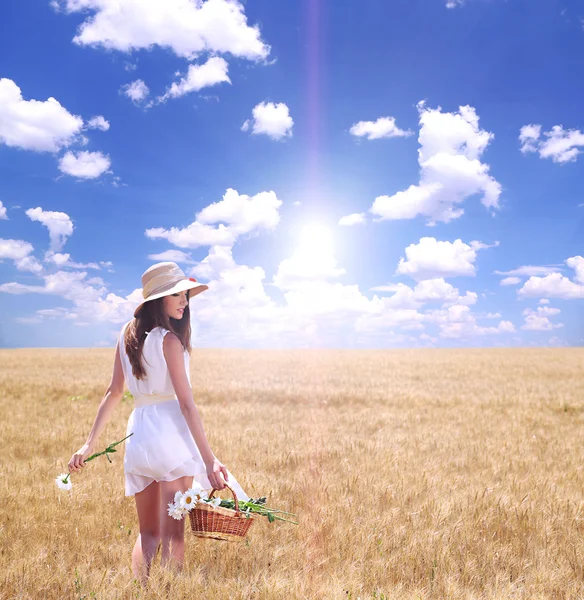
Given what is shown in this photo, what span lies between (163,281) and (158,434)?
100 centimetres

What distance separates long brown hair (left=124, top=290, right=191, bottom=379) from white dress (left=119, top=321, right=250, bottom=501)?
1.6 inches

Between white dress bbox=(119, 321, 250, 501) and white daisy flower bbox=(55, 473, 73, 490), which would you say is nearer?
white dress bbox=(119, 321, 250, 501)

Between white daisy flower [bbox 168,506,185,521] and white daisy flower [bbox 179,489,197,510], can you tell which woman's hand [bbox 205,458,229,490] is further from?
white daisy flower [bbox 168,506,185,521]

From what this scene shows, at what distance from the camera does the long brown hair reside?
10.9ft

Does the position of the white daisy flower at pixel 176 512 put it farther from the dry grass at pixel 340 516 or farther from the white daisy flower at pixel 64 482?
the white daisy flower at pixel 64 482

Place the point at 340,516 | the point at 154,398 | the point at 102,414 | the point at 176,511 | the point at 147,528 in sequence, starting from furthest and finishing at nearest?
the point at 340,516 → the point at 102,414 → the point at 147,528 → the point at 154,398 → the point at 176,511

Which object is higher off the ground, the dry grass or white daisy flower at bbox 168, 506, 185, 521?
white daisy flower at bbox 168, 506, 185, 521

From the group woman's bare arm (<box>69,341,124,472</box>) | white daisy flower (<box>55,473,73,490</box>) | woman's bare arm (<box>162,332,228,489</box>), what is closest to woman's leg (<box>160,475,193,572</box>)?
woman's bare arm (<box>162,332,228,489</box>)

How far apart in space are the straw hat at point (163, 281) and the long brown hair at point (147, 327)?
6cm

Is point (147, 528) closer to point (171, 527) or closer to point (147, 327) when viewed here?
point (171, 527)

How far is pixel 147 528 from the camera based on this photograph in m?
3.58

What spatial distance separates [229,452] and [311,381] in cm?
1277

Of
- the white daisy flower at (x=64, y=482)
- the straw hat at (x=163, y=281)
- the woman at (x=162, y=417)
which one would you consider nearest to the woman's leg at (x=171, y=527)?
the woman at (x=162, y=417)

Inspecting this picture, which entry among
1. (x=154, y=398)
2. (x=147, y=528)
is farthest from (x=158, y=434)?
(x=147, y=528)
